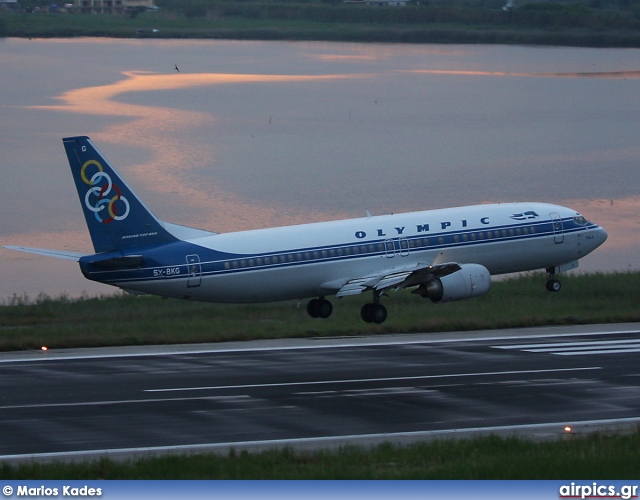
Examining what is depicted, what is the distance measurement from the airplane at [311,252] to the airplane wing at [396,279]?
0.05 meters

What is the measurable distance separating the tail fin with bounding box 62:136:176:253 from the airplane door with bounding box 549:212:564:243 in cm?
1572

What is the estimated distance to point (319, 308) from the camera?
39281mm

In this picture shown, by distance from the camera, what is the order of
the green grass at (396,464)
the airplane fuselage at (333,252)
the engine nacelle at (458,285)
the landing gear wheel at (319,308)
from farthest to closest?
the landing gear wheel at (319,308)
the engine nacelle at (458,285)
the airplane fuselage at (333,252)
the green grass at (396,464)

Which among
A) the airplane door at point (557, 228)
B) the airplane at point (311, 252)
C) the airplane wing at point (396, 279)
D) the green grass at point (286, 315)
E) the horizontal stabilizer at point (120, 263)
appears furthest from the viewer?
the airplane door at point (557, 228)

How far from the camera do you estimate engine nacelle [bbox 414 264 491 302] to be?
37.0 metres

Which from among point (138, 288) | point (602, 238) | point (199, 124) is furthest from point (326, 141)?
point (138, 288)

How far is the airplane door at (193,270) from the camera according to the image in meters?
35.3

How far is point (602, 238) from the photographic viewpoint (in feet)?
143

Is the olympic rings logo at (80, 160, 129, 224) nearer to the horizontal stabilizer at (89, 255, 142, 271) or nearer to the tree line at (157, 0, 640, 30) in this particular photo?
the horizontal stabilizer at (89, 255, 142, 271)

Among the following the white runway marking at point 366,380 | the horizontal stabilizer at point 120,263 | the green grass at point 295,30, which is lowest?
the white runway marking at point 366,380

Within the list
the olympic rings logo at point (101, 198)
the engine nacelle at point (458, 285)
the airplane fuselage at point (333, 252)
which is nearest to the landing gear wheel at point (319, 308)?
the airplane fuselage at point (333, 252)

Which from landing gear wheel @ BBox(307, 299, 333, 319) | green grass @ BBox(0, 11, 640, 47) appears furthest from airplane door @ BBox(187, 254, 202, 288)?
green grass @ BBox(0, 11, 640, 47)

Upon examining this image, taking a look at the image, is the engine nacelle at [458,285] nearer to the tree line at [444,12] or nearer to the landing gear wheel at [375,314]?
the landing gear wheel at [375,314]

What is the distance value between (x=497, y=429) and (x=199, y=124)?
87119mm
